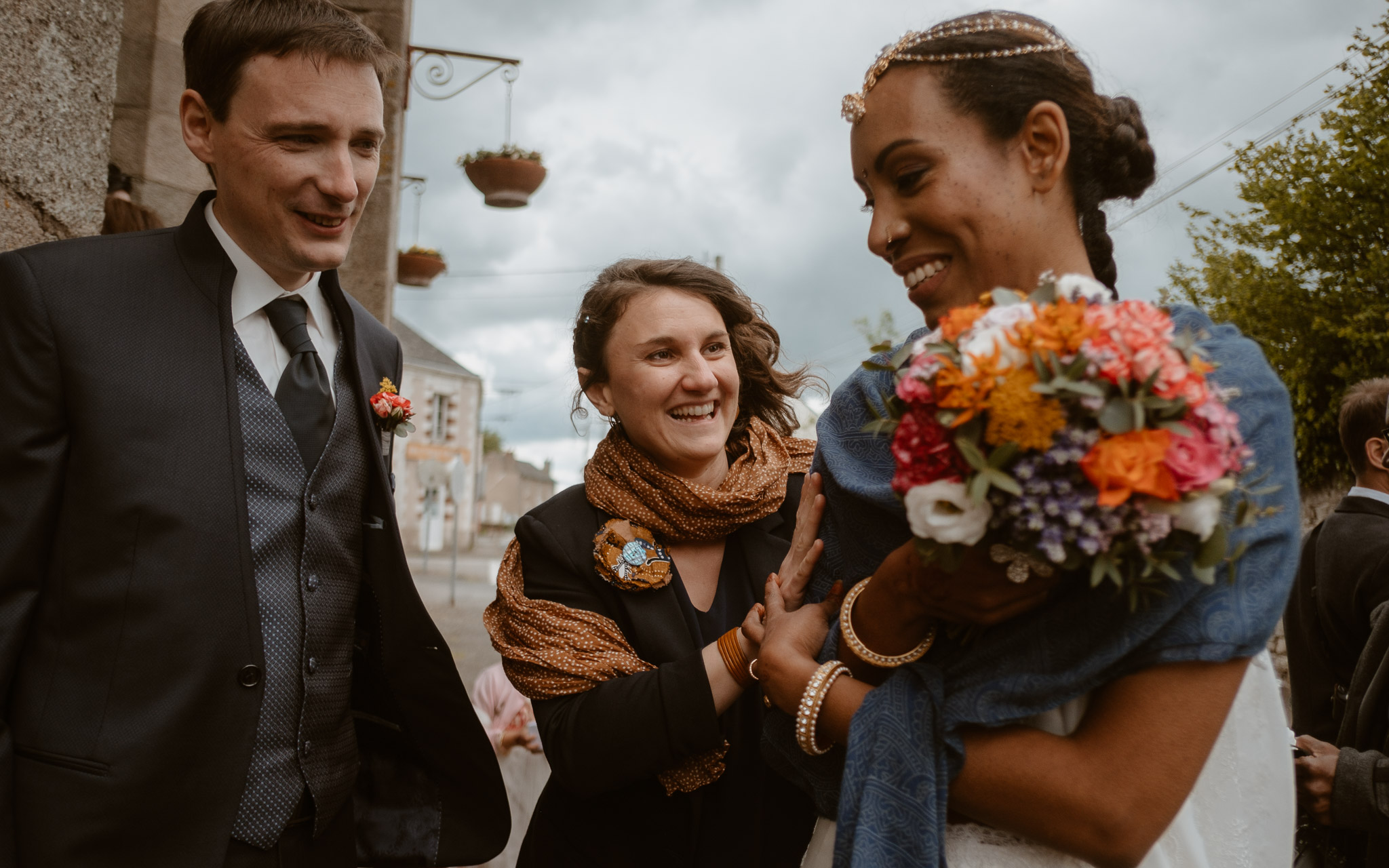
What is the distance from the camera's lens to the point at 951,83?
169 centimetres

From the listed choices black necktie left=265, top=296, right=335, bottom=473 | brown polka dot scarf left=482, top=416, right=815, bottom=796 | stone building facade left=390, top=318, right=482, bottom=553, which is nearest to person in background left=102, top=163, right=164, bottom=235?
black necktie left=265, top=296, right=335, bottom=473

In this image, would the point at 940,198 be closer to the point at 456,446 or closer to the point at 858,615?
the point at 858,615

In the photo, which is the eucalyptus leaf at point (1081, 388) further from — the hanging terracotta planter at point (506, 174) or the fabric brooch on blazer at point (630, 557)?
the hanging terracotta planter at point (506, 174)

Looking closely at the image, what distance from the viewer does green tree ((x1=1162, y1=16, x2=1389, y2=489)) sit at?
8766 mm

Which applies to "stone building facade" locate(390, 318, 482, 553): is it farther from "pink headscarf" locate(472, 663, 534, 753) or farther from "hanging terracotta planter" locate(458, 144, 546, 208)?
"pink headscarf" locate(472, 663, 534, 753)

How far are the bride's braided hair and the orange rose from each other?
2.39ft

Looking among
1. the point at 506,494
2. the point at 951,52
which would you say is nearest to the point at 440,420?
the point at 506,494

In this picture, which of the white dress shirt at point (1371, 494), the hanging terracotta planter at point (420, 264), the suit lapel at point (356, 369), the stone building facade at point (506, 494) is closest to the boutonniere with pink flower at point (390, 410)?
the suit lapel at point (356, 369)

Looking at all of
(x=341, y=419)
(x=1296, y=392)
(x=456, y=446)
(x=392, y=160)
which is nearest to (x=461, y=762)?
(x=341, y=419)

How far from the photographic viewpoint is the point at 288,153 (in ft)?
7.27

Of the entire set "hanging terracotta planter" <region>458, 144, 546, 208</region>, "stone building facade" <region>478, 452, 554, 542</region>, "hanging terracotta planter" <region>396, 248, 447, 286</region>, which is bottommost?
"stone building facade" <region>478, 452, 554, 542</region>

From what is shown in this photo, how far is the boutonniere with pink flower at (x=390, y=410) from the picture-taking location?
2422 mm

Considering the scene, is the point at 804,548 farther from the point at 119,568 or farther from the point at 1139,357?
the point at 119,568

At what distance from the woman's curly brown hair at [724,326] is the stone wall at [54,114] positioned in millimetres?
1537
